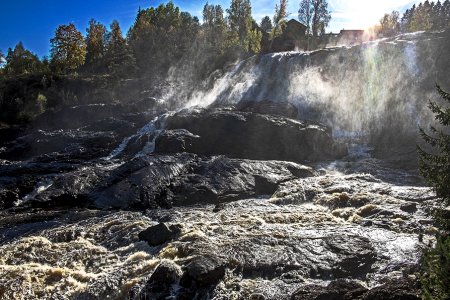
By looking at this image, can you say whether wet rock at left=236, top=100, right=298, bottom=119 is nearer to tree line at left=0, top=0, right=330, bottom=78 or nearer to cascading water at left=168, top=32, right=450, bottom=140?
cascading water at left=168, top=32, right=450, bottom=140

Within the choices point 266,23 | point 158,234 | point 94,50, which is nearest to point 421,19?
point 266,23

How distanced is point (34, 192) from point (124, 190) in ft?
28.8

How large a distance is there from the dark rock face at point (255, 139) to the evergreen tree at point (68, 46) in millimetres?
75606

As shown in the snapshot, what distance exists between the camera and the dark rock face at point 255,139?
40.0 m

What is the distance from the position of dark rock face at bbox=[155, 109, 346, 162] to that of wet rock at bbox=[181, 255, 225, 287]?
23062mm

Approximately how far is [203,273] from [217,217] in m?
9.36

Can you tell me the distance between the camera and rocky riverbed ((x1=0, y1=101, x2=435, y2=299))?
1633cm

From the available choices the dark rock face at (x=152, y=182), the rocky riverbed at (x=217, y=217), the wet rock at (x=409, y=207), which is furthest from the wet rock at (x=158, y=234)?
the wet rock at (x=409, y=207)

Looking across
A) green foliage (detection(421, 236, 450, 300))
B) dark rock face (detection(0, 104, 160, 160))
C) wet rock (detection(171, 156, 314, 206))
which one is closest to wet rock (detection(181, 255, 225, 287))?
green foliage (detection(421, 236, 450, 300))

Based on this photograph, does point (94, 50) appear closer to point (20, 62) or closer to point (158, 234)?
point (20, 62)

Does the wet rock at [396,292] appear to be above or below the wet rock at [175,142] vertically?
below

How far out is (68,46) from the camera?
4218 inches

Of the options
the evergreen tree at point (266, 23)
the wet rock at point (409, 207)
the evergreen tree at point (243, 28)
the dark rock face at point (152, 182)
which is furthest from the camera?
the evergreen tree at point (266, 23)

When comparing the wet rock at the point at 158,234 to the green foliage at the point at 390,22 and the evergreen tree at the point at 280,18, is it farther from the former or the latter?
the green foliage at the point at 390,22
